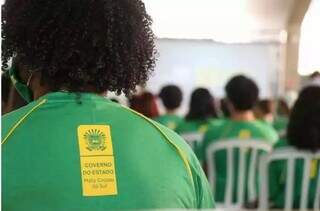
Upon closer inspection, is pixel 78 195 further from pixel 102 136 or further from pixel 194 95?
pixel 194 95

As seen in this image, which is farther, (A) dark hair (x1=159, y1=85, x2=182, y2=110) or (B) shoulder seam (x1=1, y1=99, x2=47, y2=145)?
(A) dark hair (x1=159, y1=85, x2=182, y2=110)

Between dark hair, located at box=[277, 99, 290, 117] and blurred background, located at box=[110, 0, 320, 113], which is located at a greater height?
blurred background, located at box=[110, 0, 320, 113]

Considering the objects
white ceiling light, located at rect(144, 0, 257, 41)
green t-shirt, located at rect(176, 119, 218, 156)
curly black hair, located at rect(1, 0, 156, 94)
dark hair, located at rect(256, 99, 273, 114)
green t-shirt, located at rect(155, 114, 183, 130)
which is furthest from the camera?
white ceiling light, located at rect(144, 0, 257, 41)

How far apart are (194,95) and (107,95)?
12.0 feet

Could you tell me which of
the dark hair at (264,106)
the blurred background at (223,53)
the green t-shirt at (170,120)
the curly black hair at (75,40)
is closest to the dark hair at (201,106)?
the green t-shirt at (170,120)

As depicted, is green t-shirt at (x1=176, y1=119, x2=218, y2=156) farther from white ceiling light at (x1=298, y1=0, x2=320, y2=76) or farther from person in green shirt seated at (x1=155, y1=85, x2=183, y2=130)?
white ceiling light at (x1=298, y1=0, x2=320, y2=76)

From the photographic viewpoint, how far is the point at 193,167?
45.9 inches

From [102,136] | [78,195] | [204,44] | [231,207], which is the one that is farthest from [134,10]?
[204,44]

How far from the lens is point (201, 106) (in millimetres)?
4707

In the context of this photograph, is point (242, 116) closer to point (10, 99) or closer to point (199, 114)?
point (199, 114)

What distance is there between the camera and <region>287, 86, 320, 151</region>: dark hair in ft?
9.35

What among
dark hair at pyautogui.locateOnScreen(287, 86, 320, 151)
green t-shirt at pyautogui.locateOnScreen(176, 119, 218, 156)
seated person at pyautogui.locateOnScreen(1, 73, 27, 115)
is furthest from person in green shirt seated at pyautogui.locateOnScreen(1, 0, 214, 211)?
green t-shirt at pyautogui.locateOnScreen(176, 119, 218, 156)

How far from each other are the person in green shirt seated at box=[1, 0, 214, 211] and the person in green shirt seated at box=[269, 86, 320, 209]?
175 centimetres

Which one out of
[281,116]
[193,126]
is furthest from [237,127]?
[281,116]
